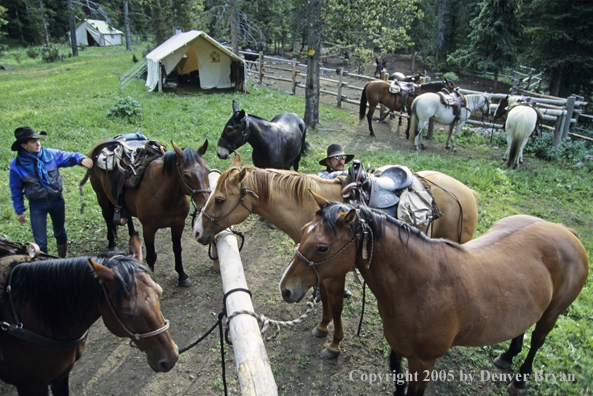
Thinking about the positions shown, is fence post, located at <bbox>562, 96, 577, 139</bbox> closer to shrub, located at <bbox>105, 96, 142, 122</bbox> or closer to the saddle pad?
the saddle pad

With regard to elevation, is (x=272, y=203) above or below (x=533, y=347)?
above

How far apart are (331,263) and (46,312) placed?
2.05 m

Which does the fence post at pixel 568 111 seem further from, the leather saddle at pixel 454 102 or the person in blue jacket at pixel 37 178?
the person in blue jacket at pixel 37 178

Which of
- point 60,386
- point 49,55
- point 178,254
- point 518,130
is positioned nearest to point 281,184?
point 178,254

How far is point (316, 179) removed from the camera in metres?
3.47

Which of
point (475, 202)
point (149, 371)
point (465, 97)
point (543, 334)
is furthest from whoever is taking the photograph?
point (465, 97)

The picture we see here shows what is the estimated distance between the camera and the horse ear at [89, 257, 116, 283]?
199cm

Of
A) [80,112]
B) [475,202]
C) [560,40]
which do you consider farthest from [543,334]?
[560,40]

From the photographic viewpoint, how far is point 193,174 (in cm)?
386

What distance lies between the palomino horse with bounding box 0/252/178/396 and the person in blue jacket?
2118 millimetres

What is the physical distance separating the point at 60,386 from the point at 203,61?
16012 mm

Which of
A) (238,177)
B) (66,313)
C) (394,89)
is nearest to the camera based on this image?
(66,313)

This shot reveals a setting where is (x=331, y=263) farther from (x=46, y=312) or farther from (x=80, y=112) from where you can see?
(x=80, y=112)

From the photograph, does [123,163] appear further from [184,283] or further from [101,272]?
[101,272]
